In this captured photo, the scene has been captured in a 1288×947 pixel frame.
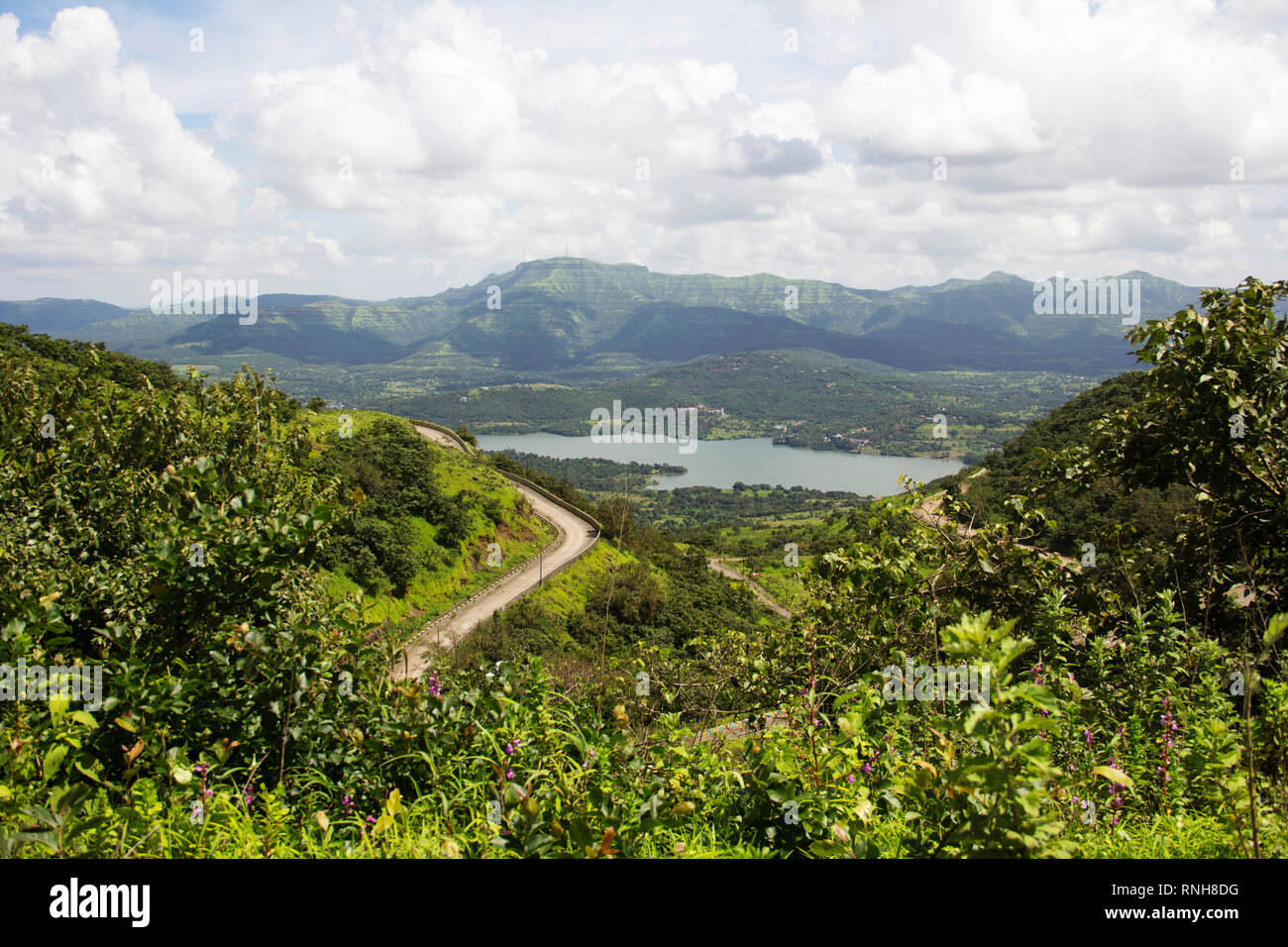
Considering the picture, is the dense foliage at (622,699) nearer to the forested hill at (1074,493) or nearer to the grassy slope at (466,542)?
the forested hill at (1074,493)

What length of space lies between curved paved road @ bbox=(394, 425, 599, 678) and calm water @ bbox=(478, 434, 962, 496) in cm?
8981

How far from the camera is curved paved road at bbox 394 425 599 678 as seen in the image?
2375 cm

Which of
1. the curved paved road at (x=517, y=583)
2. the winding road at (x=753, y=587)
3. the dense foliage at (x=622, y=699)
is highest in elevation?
the dense foliage at (x=622, y=699)

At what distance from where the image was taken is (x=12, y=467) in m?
4.84

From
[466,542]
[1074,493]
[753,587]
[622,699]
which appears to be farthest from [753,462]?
[622,699]

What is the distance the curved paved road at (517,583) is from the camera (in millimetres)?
23750

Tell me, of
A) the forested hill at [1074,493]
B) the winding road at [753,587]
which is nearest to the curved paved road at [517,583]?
the winding road at [753,587]

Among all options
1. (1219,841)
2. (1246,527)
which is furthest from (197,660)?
(1246,527)

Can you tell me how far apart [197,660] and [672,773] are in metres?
2.24

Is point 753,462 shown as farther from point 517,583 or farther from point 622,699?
point 622,699

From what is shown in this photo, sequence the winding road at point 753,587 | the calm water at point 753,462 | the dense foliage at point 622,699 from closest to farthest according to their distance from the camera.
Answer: the dense foliage at point 622,699, the winding road at point 753,587, the calm water at point 753,462

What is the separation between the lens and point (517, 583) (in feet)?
107

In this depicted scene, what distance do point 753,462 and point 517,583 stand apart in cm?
14062

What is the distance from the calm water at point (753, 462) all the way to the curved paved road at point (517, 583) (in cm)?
8981
